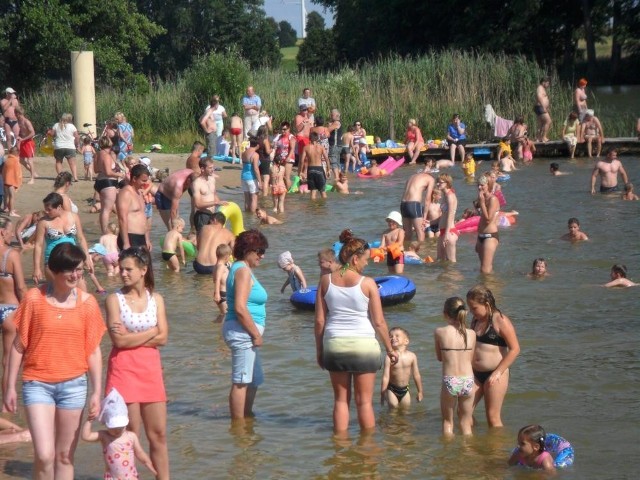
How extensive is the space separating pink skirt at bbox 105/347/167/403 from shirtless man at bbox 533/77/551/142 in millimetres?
24468

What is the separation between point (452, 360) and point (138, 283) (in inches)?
93.7

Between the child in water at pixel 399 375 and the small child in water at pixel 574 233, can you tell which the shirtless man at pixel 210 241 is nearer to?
the child in water at pixel 399 375

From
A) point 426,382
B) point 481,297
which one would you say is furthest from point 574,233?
point 481,297

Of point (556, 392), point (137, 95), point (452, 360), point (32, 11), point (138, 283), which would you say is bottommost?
point (556, 392)

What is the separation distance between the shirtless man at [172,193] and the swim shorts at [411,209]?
3063mm

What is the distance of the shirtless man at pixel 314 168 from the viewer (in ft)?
68.6

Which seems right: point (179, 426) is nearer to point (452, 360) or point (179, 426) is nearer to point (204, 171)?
point (452, 360)

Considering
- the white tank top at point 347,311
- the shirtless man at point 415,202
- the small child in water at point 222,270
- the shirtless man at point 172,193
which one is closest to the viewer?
A: the white tank top at point 347,311

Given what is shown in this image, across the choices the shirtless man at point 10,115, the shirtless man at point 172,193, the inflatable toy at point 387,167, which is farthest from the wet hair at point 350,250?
the inflatable toy at point 387,167

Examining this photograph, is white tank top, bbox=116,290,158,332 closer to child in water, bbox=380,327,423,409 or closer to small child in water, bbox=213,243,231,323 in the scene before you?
child in water, bbox=380,327,423,409

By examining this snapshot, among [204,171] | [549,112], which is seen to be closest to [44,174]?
[204,171]

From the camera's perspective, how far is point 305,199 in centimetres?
2209

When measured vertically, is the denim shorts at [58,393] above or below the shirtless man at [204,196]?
below

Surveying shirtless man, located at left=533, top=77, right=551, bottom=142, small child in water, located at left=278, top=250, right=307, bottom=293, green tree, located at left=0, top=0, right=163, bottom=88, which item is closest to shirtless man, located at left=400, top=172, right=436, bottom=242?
small child in water, located at left=278, top=250, right=307, bottom=293
